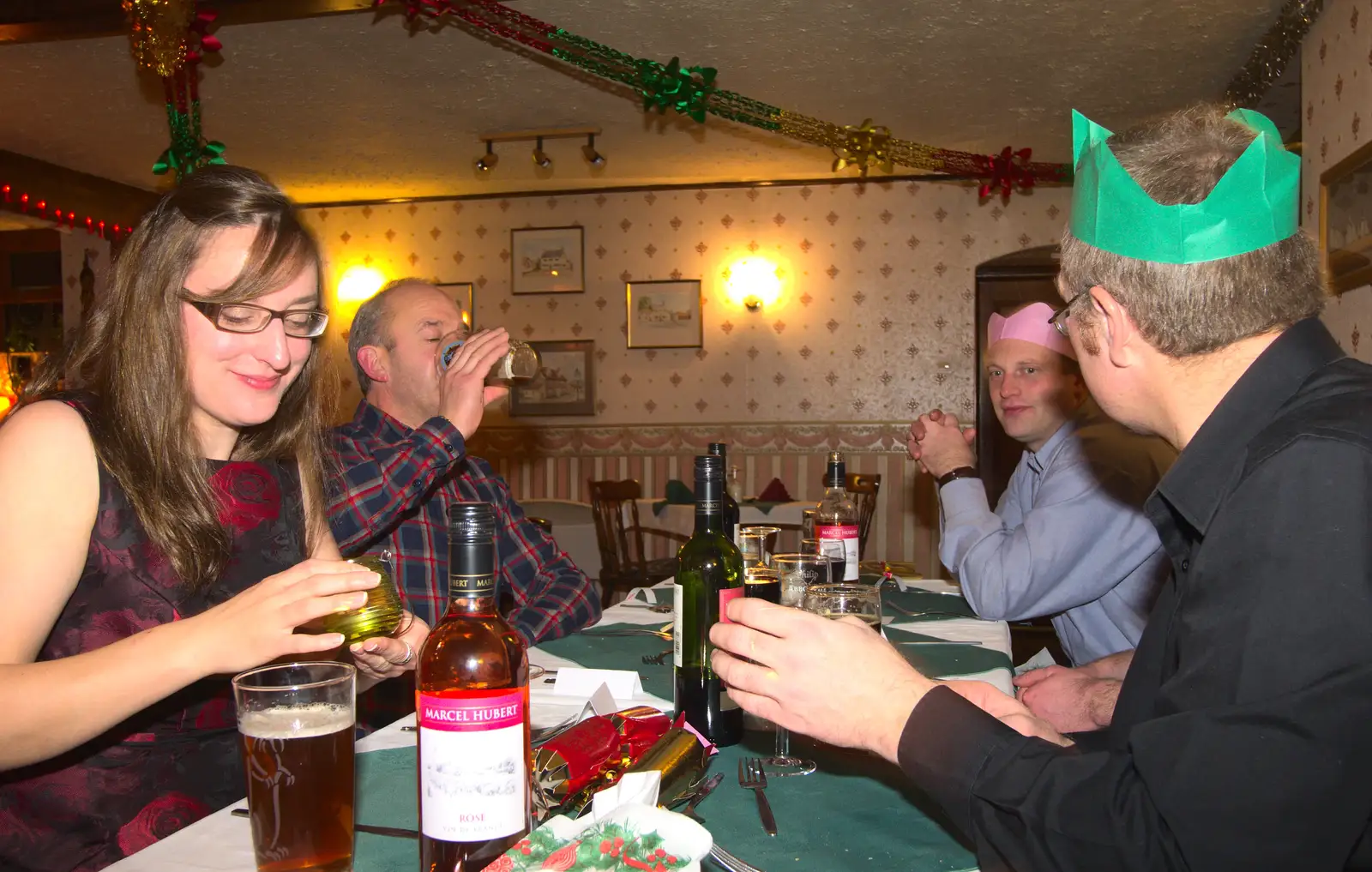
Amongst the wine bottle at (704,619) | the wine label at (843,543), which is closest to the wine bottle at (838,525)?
the wine label at (843,543)

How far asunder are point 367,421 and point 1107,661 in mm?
1862

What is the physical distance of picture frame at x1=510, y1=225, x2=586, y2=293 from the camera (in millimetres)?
7723

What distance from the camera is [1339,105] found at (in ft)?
12.6

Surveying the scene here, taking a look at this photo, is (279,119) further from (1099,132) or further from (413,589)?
(1099,132)

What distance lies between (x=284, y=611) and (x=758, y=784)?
554 millimetres

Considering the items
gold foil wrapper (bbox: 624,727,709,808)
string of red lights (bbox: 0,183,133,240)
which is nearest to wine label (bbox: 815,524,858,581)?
gold foil wrapper (bbox: 624,727,709,808)

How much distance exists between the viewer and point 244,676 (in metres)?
0.86

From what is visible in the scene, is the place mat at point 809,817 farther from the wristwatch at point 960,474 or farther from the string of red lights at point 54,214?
the string of red lights at point 54,214

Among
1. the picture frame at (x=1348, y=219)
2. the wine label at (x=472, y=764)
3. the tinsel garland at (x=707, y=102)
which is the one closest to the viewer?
the wine label at (x=472, y=764)

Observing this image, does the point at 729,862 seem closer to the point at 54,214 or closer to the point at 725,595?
the point at 725,595

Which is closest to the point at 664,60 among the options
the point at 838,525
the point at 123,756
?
the point at 838,525

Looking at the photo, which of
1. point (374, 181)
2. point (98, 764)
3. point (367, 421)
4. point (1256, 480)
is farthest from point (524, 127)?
point (1256, 480)

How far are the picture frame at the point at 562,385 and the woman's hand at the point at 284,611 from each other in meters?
6.79

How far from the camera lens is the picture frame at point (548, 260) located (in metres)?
7.72
